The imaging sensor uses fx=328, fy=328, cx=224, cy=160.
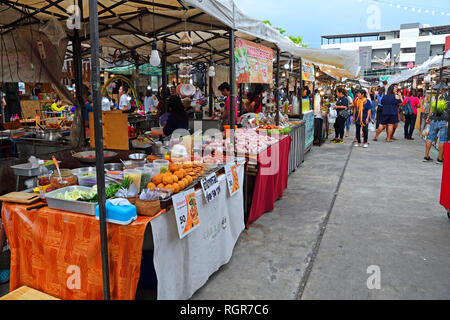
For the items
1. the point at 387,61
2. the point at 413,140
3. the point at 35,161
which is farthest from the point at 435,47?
the point at 35,161

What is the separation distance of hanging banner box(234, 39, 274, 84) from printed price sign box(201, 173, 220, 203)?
2.28 m

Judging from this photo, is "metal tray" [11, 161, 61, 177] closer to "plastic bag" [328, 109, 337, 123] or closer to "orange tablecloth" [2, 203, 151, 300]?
"orange tablecloth" [2, 203, 151, 300]

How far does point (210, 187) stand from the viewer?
10.9ft

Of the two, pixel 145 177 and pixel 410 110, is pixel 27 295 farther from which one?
pixel 410 110

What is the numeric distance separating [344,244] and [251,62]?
10.6 ft

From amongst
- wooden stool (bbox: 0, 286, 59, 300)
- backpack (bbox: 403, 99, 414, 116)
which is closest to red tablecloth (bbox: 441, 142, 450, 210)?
wooden stool (bbox: 0, 286, 59, 300)

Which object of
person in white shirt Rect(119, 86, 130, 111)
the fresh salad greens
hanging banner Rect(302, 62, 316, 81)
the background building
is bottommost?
the fresh salad greens

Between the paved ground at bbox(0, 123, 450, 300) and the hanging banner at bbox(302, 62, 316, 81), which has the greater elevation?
the hanging banner at bbox(302, 62, 316, 81)

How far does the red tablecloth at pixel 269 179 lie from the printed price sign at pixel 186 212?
1.99 meters

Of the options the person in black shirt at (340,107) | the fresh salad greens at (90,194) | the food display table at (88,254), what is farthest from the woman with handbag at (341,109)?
the fresh salad greens at (90,194)

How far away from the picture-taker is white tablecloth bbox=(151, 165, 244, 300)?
258 cm

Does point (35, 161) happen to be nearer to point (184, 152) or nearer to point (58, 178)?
point (58, 178)

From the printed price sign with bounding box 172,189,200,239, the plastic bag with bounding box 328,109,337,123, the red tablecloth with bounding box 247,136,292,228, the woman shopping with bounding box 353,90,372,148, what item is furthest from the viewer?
the plastic bag with bounding box 328,109,337,123

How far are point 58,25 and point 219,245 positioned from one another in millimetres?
4329
